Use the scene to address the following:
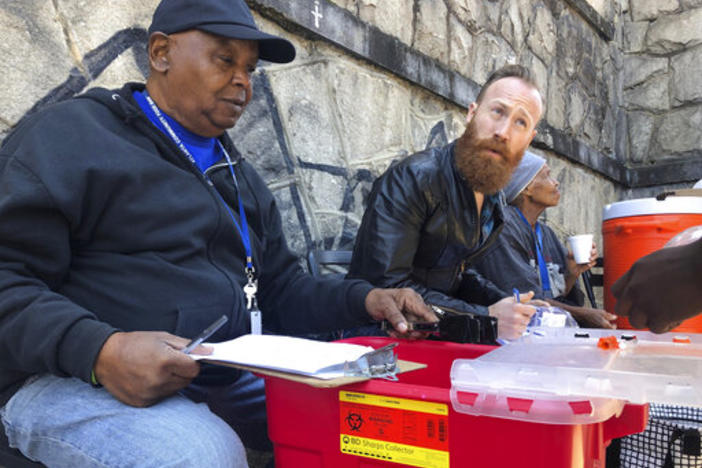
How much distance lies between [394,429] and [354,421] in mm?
73

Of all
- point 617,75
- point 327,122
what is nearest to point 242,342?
point 327,122

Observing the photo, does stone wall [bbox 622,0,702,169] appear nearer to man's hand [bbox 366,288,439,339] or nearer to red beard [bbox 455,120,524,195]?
red beard [bbox 455,120,524,195]

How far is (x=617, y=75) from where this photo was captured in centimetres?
598

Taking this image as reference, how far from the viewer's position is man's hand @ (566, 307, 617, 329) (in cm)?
269

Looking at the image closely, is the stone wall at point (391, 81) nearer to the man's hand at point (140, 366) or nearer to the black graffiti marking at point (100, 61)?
the black graffiti marking at point (100, 61)

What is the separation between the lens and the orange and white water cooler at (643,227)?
2.88 metres

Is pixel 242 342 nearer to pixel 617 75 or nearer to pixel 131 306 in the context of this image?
pixel 131 306

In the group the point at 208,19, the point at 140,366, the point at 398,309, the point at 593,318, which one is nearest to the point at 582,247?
the point at 593,318

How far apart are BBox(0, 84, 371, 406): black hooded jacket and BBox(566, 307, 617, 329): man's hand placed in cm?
162

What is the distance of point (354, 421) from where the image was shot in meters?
0.99

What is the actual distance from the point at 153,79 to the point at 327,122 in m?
1.09

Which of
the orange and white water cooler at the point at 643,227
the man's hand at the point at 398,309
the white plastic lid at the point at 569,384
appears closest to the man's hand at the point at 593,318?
the orange and white water cooler at the point at 643,227

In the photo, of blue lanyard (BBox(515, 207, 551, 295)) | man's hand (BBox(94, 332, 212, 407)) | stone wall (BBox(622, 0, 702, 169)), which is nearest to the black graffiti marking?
man's hand (BBox(94, 332, 212, 407))

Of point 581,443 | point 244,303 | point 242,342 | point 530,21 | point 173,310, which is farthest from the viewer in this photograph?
point 530,21
